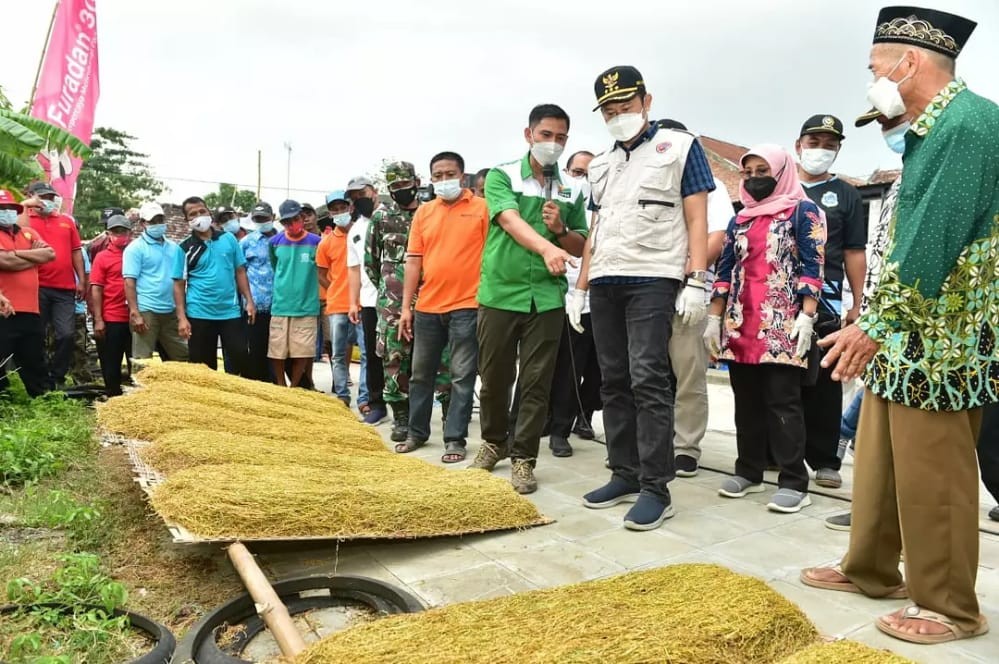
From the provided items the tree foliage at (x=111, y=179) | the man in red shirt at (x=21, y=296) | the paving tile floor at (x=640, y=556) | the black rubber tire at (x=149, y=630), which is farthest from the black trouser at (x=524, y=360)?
the tree foliage at (x=111, y=179)

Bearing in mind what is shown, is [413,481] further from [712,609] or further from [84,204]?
[84,204]

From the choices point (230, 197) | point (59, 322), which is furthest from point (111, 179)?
point (59, 322)

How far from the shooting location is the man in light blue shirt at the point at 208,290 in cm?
683

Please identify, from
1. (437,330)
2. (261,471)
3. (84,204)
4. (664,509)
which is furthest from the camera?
(84,204)

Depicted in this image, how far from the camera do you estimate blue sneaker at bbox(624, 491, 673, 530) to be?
3.17m

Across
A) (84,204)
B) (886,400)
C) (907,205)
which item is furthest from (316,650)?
(84,204)

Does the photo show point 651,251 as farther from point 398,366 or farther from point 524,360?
point 398,366

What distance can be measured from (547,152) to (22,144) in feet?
13.0

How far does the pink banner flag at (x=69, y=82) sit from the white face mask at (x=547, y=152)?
24.6 feet

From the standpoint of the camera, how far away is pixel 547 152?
389 cm

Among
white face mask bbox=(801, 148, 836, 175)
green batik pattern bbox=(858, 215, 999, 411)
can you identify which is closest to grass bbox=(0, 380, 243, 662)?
green batik pattern bbox=(858, 215, 999, 411)

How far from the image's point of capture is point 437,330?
496 centimetres

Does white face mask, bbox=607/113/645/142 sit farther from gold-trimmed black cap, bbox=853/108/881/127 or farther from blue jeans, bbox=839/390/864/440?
blue jeans, bbox=839/390/864/440

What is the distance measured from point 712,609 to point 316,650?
1065 millimetres
